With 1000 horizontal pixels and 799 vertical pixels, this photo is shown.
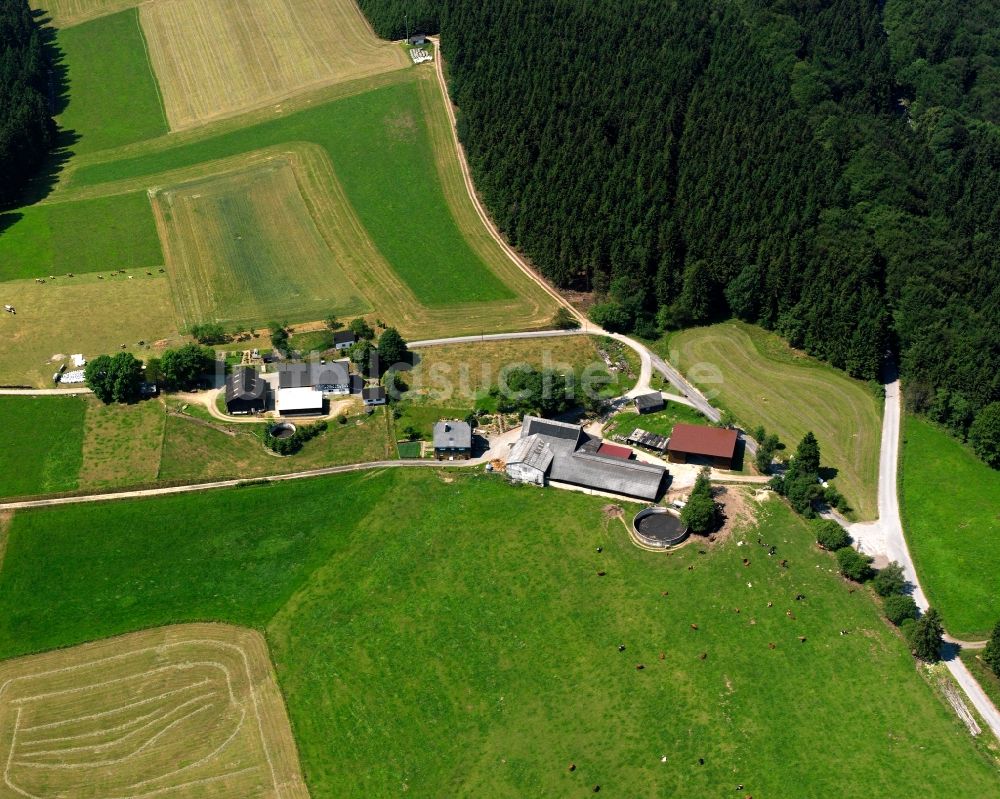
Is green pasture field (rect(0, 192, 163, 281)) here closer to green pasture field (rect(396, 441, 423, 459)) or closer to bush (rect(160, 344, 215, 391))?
bush (rect(160, 344, 215, 391))

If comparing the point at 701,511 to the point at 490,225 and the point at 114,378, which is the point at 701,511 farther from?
the point at 114,378

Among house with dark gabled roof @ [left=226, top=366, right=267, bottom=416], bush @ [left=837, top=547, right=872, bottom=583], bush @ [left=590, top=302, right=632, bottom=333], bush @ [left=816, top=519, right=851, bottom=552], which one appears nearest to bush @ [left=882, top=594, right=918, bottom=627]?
bush @ [left=837, top=547, right=872, bottom=583]

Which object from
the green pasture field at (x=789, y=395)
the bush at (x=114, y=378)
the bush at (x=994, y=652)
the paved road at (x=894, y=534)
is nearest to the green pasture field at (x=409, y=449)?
the bush at (x=114, y=378)

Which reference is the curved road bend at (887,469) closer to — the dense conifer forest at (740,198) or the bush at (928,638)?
the bush at (928,638)

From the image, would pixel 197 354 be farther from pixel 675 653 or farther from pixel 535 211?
pixel 675 653

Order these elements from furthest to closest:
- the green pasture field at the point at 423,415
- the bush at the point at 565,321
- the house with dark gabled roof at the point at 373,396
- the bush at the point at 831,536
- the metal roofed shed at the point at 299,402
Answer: the bush at the point at 565,321 → the house with dark gabled roof at the point at 373,396 → the metal roofed shed at the point at 299,402 → the green pasture field at the point at 423,415 → the bush at the point at 831,536

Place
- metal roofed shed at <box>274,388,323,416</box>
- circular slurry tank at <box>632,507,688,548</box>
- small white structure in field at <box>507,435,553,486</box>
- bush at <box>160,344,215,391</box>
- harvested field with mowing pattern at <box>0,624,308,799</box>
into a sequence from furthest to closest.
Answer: bush at <box>160,344,215,391</box>
metal roofed shed at <box>274,388,323,416</box>
small white structure in field at <box>507,435,553,486</box>
circular slurry tank at <box>632,507,688,548</box>
harvested field with mowing pattern at <box>0,624,308,799</box>
